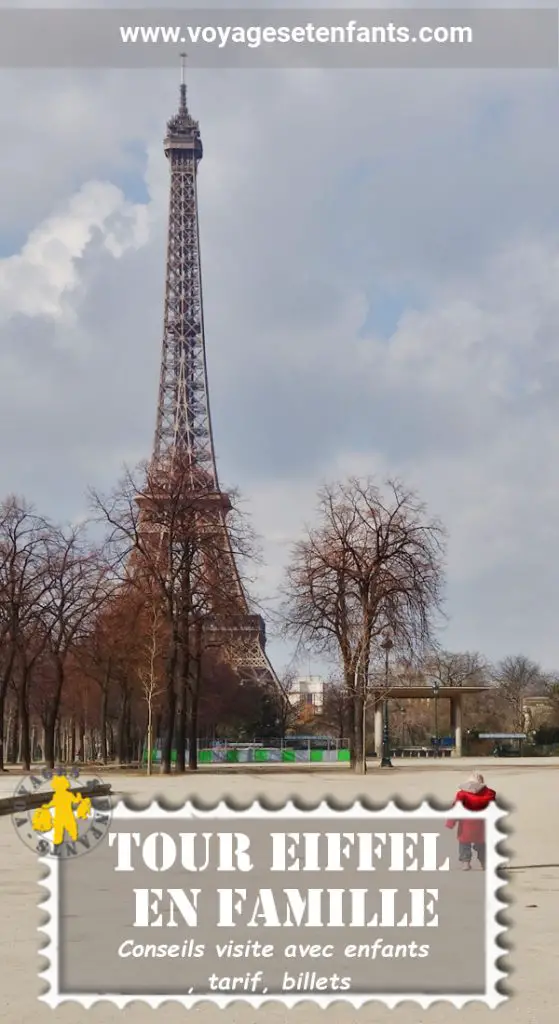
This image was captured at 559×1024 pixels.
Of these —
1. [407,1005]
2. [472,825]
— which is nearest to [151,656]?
[472,825]

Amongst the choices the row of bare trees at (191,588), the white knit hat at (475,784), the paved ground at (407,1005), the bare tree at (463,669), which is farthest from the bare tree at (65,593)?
the bare tree at (463,669)

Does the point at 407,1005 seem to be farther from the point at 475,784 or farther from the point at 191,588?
the point at 191,588

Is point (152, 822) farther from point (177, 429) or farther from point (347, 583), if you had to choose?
point (177, 429)

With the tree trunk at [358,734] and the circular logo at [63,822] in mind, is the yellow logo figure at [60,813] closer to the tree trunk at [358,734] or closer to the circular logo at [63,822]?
the circular logo at [63,822]

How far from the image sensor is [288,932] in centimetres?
905

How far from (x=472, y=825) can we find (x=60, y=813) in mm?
4485

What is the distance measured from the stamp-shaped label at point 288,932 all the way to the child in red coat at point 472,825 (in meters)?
2.60

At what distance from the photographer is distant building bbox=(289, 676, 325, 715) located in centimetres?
12230

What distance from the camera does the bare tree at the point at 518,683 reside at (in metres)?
112

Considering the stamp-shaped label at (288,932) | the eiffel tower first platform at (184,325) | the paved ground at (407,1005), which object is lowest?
the paved ground at (407,1005)

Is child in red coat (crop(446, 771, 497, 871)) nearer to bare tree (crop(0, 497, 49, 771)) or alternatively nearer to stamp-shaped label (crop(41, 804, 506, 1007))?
stamp-shaped label (crop(41, 804, 506, 1007))

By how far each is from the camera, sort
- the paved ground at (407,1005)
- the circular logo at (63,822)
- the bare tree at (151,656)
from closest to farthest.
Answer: the paved ground at (407,1005), the circular logo at (63,822), the bare tree at (151,656)

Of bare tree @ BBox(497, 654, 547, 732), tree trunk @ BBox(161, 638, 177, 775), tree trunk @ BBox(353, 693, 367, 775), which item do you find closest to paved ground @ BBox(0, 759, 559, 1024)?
tree trunk @ BBox(161, 638, 177, 775)

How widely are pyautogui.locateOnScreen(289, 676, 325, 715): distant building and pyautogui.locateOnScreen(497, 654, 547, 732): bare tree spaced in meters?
15.8
